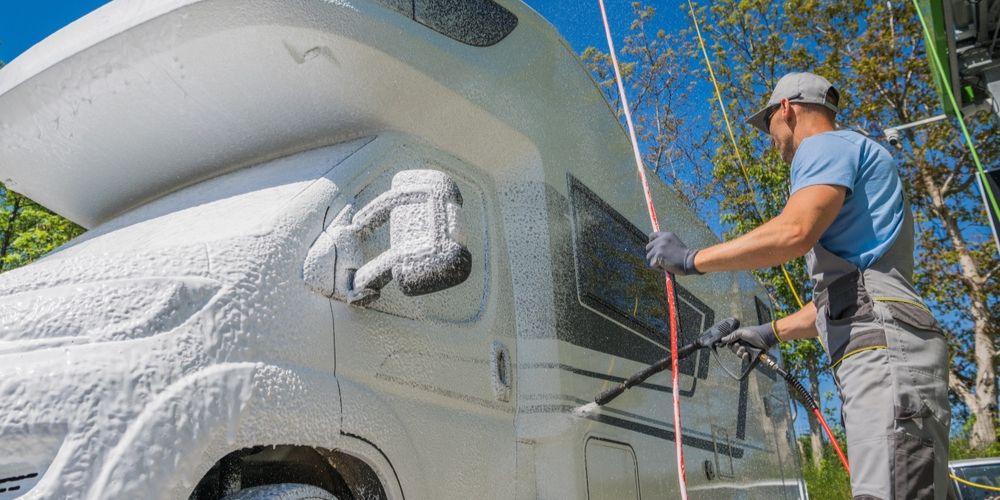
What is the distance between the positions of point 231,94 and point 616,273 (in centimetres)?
166

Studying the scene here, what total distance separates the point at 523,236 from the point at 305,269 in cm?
101

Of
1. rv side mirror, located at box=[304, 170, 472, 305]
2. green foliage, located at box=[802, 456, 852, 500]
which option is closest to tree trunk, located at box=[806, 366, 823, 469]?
green foliage, located at box=[802, 456, 852, 500]

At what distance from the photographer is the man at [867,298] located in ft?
6.27

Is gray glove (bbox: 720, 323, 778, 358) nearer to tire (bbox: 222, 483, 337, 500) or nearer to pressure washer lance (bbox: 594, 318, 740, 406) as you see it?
pressure washer lance (bbox: 594, 318, 740, 406)

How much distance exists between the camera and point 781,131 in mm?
2449

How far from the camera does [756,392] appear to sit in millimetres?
5203

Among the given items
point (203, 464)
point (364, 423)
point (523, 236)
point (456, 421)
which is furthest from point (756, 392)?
point (203, 464)

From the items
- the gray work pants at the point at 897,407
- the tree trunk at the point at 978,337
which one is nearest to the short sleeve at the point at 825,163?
the gray work pants at the point at 897,407

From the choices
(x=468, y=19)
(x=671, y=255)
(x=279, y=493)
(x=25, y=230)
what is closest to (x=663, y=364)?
(x=671, y=255)

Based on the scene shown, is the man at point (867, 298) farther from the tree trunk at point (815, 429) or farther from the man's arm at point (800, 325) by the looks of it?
the tree trunk at point (815, 429)

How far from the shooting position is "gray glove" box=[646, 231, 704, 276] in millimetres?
2330

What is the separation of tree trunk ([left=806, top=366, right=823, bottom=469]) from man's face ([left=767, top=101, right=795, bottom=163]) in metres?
14.2

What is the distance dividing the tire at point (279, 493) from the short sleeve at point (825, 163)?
4.74ft

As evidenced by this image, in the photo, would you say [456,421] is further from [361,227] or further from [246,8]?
[246,8]
